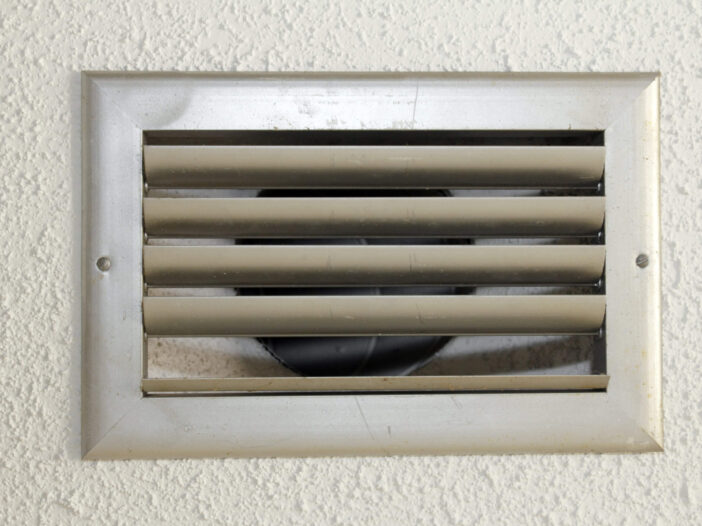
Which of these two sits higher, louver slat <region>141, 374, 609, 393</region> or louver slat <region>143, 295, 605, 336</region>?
louver slat <region>143, 295, 605, 336</region>

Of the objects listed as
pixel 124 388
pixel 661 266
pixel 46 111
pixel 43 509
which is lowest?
pixel 43 509

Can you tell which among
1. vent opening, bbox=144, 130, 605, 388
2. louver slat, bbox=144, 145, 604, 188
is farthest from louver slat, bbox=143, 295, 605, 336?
louver slat, bbox=144, 145, 604, 188

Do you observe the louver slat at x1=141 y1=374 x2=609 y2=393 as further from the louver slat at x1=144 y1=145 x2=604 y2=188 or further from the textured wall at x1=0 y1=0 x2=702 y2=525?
the louver slat at x1=144 y1=145 x2=604 y2=188

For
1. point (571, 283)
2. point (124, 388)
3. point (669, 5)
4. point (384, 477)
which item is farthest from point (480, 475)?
point (669, 5)

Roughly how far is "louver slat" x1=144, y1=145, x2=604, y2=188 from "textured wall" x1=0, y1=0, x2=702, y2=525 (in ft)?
0.26

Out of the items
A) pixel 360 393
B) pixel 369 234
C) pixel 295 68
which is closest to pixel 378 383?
pixel 360 393

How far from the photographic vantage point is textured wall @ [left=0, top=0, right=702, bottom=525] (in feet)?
A: 1.90

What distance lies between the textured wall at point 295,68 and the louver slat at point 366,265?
0.29 feet

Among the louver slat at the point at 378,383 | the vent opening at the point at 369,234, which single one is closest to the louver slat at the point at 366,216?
the vent opening at the point at 369,234

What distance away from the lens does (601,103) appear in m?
0.59

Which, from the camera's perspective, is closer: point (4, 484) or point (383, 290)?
point (4, 484)

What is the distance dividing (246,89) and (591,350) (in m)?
0.41

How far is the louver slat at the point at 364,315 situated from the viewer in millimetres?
570

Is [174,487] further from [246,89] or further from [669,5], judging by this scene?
[669,5]
